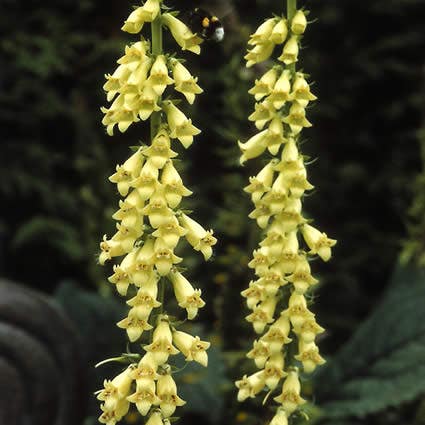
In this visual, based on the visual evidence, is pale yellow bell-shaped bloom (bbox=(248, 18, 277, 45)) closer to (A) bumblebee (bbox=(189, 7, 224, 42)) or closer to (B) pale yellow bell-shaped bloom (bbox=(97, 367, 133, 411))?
(A) bumblebee (bbox=(189, 7, 224, 42))

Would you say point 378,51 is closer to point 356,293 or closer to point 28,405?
point 356,293

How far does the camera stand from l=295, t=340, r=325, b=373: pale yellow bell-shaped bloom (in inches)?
95.5

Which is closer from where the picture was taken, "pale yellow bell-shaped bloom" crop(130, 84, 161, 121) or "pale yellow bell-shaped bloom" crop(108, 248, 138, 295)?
"pale yellow bell-shaped bloom" crop(130, 84, 161, 121)

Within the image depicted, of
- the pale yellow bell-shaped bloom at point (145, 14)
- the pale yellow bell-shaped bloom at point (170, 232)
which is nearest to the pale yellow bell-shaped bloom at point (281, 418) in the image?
the pale yellow bell-shaped bloom at point (170, 232)

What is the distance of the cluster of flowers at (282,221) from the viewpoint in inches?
90.7

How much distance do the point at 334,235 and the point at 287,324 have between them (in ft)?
11.8

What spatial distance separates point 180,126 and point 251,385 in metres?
0.80

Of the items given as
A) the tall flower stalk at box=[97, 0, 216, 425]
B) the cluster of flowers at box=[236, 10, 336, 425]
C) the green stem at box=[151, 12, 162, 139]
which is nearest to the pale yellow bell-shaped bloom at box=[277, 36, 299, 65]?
the cluster of flowers at box=[236, 10, 336, 425]

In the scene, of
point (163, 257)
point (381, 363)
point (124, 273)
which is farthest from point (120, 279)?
point (381, 363)

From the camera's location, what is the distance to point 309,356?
2.44m

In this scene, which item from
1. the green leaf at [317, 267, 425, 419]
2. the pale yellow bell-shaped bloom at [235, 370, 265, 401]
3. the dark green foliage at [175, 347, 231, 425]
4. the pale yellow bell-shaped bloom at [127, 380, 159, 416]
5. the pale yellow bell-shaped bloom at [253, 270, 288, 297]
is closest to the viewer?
the pale yellow bell-shaped bloom at [127, 380, 159, 416]

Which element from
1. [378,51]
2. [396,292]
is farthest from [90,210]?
[378,51]

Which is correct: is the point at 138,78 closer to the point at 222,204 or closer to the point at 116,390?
the point at 116,390

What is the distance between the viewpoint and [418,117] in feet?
20.2
